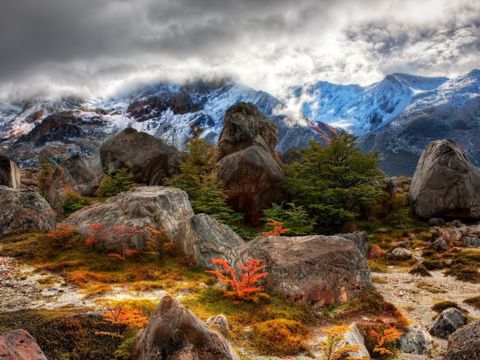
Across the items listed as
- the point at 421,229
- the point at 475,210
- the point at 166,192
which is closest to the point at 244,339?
the point at 166,192

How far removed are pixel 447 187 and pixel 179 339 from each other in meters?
38.5

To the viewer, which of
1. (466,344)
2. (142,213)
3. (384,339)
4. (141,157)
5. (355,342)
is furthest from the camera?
(141,157)

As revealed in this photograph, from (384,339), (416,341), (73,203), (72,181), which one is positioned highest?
(72,181)

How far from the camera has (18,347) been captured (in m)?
6.16

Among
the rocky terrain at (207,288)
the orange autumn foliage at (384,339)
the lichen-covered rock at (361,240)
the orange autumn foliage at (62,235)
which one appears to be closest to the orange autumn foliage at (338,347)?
the rocky terrain at (207,288)

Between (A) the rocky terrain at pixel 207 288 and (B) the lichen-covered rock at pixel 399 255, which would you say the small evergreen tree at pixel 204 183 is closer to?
(A) the rocky terrain at pixel 207 288

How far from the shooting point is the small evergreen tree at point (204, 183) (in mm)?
28828

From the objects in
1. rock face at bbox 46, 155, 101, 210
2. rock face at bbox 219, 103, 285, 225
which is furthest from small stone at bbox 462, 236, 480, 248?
rock face at bbox 46, 155, 101, 210

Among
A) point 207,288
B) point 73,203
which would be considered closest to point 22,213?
point 73,203

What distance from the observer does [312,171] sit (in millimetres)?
36219

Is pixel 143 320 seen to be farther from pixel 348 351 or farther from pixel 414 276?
pixel 414 276

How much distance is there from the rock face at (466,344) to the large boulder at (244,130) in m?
38.0

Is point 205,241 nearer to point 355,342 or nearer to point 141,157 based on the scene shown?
point 355,342

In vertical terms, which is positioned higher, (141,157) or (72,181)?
(141,157)
